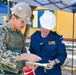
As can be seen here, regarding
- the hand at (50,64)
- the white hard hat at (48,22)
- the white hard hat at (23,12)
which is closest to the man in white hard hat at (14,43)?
the white hard hat at (23,12)

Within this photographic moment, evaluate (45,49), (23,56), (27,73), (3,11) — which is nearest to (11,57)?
(23,56)

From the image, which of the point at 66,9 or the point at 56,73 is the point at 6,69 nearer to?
the point at 56,73

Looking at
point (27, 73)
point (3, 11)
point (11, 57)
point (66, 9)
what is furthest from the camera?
point (3, 11)

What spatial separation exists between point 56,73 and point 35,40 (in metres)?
0.55

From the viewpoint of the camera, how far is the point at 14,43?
9.41 ft

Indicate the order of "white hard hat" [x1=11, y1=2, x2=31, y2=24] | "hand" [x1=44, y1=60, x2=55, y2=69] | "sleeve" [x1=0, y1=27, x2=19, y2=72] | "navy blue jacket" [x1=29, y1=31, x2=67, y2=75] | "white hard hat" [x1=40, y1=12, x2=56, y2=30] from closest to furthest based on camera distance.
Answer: "sleeve" [x1=0, y1=27, x2=19, y2=72]
"white hard hat" [x1=11, y1=2, x2=31, y2=24]
"hand" [x1=44, y1=60, x2=55, y2=69]
"white hard hat" [x1=40, y1=12, x2=56, y2=30]
"navy blue jacket" [x1=29, y1=31, x2=67, y2=75]

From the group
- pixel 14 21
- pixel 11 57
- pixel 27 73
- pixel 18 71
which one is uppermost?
pixel 14 21

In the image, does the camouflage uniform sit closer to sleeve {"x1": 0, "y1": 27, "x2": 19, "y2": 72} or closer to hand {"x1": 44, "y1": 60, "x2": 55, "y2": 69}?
sleeve {"x1": 0, "y1": 27, "x2": 19, "y2": 72}

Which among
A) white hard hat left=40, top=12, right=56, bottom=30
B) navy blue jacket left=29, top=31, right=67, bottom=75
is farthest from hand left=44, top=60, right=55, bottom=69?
white hard hat left=40, top=12, right=56, bottom=30

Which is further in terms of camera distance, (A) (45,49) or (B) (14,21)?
(A) (45,49)

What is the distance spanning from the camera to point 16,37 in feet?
9.58

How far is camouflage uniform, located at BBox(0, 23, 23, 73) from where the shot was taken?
2.68 metres

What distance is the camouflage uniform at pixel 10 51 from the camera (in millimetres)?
2676

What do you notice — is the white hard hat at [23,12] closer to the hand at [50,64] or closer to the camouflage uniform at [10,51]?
the camouflage uniform at [10,51]
